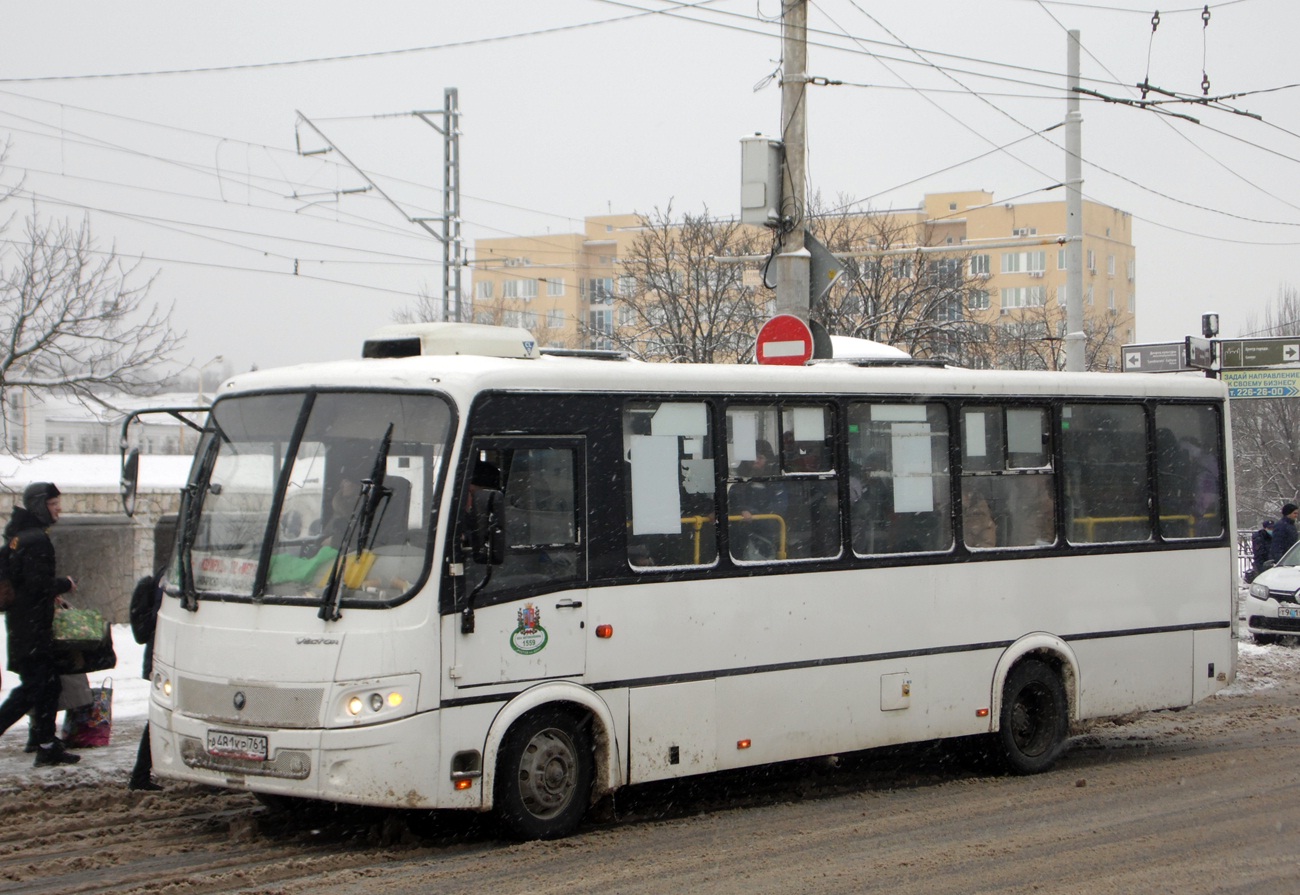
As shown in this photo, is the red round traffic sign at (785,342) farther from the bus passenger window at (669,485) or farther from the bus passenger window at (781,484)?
the bus passenger window at (669,485)

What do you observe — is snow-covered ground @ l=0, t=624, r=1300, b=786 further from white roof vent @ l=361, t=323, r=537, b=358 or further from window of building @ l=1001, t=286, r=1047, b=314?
window of building @ l=1001, t=286, r=1047, b=314

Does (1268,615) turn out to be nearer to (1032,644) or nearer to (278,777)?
(1032,644)

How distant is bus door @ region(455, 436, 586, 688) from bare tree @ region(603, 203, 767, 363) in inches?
1144

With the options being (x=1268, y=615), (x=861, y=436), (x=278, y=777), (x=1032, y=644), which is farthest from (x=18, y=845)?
(x=1268, y=615)

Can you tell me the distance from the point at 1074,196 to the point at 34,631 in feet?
51.6

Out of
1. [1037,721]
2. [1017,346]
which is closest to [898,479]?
[1037,721]

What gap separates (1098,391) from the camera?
1154 centimetres

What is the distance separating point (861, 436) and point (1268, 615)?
42.2 ft

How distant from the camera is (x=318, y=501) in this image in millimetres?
8117

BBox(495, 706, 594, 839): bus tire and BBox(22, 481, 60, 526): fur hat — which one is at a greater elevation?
BBox(22, 481, 60, 526): fur hat

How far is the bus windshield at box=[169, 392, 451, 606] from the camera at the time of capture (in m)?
7.93

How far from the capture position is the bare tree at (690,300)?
38781mm

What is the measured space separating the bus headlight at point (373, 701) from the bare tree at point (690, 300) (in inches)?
1181

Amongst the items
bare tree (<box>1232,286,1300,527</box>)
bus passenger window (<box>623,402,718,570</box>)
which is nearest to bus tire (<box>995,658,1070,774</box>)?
bus passenger window (<box>623,402,718,570</box>)
